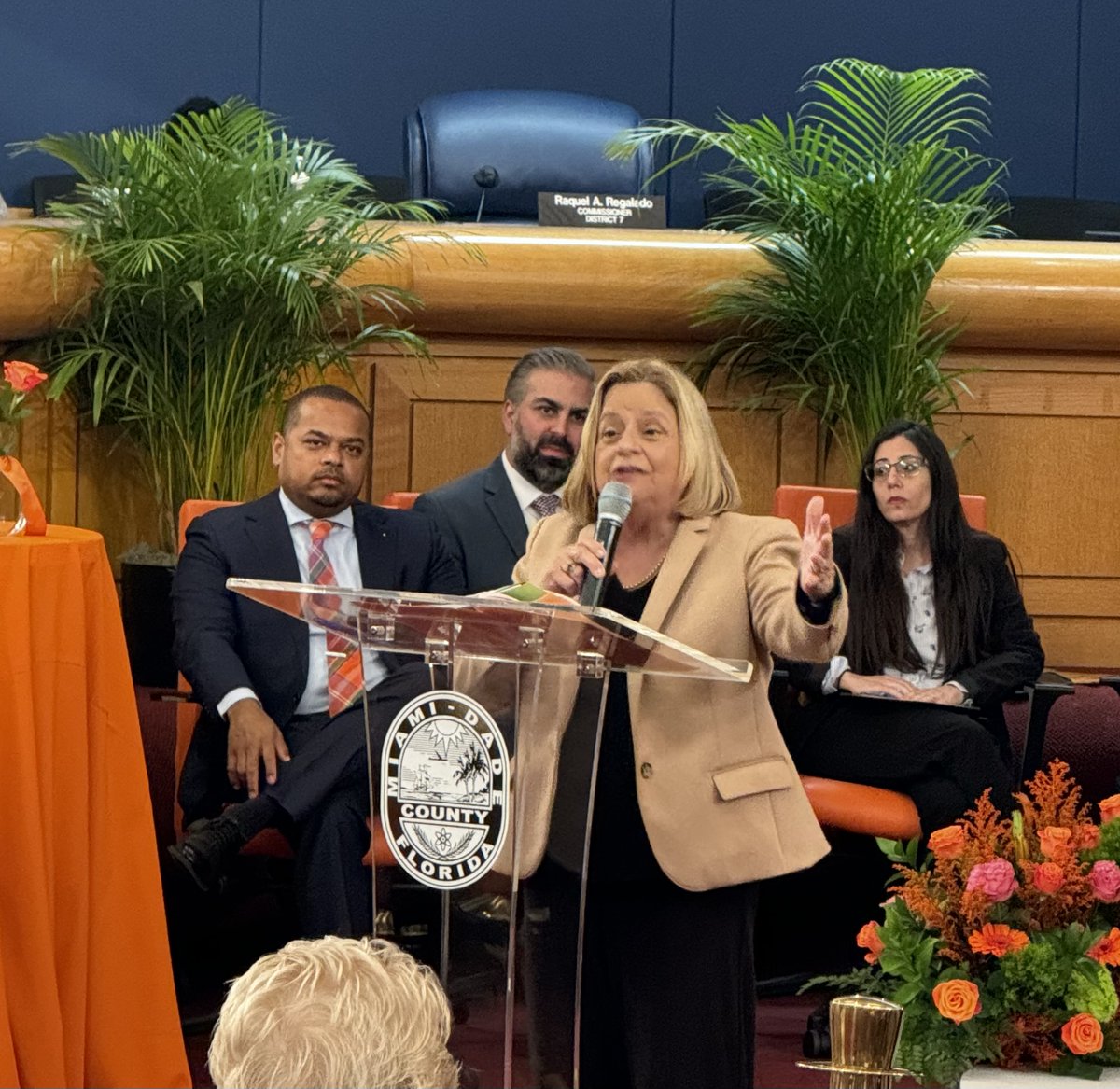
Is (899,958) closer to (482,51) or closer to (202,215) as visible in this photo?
(202,215)

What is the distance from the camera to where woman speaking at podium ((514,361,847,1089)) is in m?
2.33

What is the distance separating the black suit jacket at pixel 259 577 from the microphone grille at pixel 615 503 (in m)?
1.61

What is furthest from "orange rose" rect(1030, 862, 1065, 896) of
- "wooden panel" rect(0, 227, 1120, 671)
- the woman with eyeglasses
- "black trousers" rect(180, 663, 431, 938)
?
"wooden panel" rect(0, 227, 1120, 671)

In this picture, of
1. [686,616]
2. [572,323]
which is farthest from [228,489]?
[686,616]

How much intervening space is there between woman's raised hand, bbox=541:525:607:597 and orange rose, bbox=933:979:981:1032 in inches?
25.0

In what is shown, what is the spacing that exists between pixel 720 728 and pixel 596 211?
300cm

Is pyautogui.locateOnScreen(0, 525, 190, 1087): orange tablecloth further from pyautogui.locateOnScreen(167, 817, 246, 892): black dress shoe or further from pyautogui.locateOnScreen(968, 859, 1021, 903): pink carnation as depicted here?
pyautogui.locateOnScreen(968, 859, 1021, 903): pink carnation

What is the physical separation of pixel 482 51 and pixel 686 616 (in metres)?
5.73

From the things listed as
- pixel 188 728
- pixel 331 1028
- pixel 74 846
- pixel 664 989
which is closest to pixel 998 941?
pixel 664 989

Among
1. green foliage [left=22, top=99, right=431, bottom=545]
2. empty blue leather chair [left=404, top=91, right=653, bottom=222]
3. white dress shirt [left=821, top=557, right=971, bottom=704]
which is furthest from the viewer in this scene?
empty blue leather chair [left=404, top=91, right=653, bottom=222]

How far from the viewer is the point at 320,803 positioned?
3461 millimetres

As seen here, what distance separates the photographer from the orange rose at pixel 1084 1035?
2207mm

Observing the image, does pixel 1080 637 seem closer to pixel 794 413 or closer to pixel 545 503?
pixel 794 413

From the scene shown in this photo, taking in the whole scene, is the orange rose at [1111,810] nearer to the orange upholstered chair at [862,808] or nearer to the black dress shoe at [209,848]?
the orange upholstered chair at [862,808]
